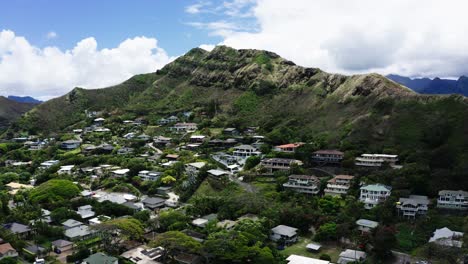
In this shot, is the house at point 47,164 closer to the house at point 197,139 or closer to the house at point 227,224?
the house at point 197,139

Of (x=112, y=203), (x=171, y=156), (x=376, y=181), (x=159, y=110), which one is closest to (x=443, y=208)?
(x=376, y=181)

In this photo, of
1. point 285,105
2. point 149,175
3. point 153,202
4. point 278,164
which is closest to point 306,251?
point 278,164

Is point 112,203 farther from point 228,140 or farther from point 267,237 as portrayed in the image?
point 228,140

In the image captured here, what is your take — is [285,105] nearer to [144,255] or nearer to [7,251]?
[144,255]

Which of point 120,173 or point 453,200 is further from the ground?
point 120,173

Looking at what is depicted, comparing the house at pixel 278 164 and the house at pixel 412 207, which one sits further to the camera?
the house at pixel 278 164

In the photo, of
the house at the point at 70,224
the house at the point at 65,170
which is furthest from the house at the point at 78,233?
the house at the point at 65,170
